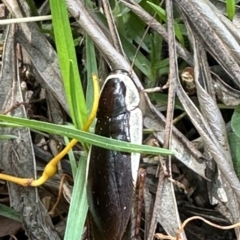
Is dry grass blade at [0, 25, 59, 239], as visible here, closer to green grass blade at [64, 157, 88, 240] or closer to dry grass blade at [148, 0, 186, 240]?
green grass blade at [64, 157, 88, 240]

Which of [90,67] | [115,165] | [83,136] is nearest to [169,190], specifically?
[115,165]

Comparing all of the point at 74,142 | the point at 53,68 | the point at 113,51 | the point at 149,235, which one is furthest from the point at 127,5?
the point at 149,235

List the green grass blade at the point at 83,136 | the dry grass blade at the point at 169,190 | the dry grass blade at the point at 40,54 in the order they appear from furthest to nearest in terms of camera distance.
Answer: the dry grass blade at the point at 40,54, the dry grass blade at the point at 169,190, the green grass blade at the point at 83,136

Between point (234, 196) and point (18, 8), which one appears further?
point (18, 8)

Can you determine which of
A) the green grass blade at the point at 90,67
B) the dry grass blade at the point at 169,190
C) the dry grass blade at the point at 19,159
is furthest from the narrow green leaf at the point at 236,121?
the dry grass blade at the point at 19,159

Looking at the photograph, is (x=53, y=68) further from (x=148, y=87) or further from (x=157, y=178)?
(x=157, y=178)

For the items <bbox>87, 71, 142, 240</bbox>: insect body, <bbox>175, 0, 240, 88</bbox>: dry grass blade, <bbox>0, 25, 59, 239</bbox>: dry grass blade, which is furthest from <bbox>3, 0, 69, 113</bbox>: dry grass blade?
<bbox>175, 0, 240, 88</bbox>: dry grass blade

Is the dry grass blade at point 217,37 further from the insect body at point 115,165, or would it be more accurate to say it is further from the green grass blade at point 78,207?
the green grass blade at point 78,207

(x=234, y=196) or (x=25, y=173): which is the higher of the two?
(x=234, y=196)
